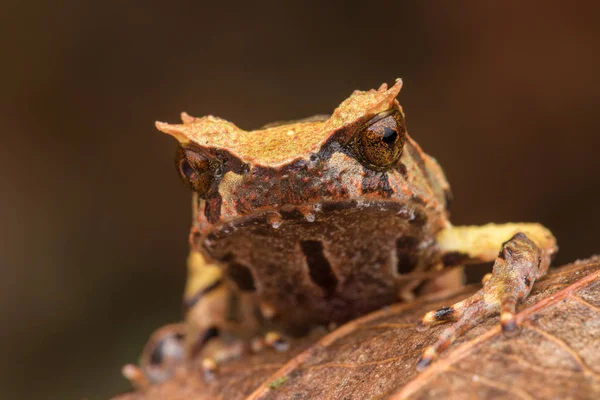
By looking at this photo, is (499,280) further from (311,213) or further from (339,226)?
(311,213)

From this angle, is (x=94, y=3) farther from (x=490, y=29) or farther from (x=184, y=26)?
(x=490, y=29)

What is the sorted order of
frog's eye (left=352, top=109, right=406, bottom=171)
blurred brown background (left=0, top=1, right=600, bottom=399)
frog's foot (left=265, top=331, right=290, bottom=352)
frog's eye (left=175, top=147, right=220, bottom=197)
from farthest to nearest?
1. blurred brown background (left=0, top=1, right=600, bottom=399)
2. frog's foot (left=265, top=331, right=290, bottom=352)
3. frog's eye (left=175, top=147, right=220, bottom=197)
4. frog's eye (left=352, top=109, right=406, bottom=171)

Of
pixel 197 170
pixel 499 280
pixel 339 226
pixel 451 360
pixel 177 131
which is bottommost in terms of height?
pixel 451 360

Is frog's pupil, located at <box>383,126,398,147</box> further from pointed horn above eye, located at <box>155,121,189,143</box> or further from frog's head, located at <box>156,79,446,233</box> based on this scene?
pointed horn above eye, located at <box>155,121,189,143</box>

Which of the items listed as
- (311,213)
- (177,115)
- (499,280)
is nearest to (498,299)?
(499,280)

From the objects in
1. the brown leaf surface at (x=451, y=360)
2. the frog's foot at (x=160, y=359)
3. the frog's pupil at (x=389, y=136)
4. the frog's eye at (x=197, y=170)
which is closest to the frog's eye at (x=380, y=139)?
the frog's pupil at (x=389, y=136)

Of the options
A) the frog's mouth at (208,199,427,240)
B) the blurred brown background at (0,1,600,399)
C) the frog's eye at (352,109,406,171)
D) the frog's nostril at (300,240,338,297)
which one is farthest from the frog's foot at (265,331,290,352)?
the blurred brown background at (0,1,600,399)
